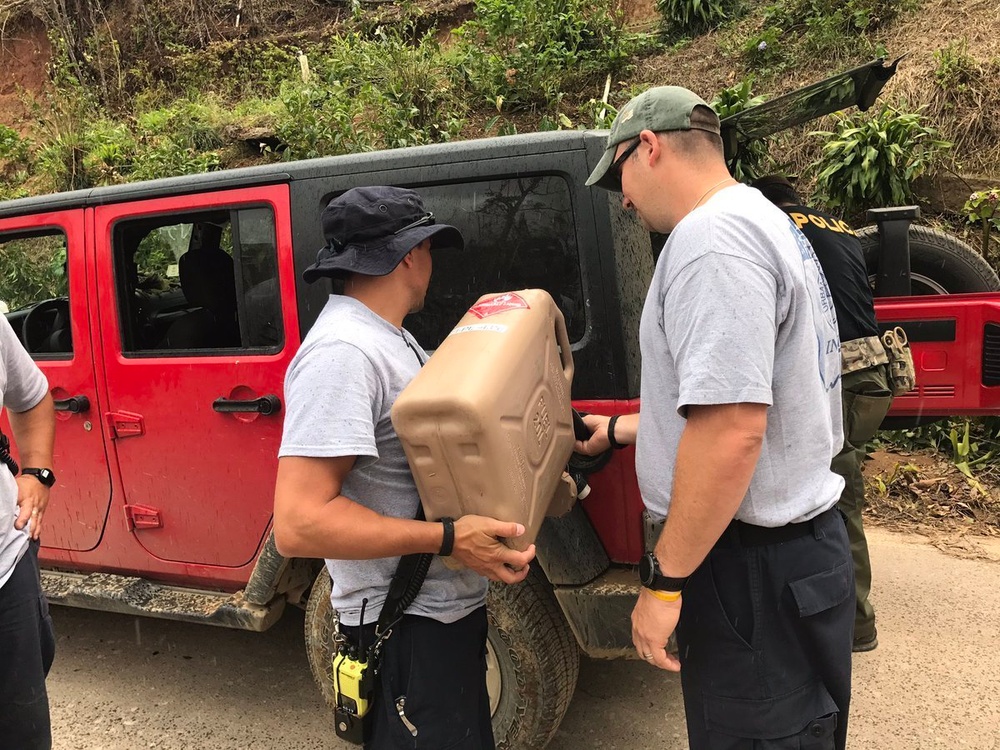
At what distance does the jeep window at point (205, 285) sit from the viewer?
2.51 metres

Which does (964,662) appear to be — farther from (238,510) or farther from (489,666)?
(238,510)

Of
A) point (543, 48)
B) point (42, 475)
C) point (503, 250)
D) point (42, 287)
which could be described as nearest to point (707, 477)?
point (503, 250)

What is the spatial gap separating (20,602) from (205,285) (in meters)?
1.47

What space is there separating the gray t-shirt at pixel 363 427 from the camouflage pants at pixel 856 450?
1797mm

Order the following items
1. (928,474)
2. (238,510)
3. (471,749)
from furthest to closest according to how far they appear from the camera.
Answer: (928,474) < (238,510) < (471,749)

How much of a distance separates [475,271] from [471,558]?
105 cm

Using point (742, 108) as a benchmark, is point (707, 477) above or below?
below

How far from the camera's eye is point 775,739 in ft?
4.77

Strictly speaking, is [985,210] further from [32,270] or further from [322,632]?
[32,270]

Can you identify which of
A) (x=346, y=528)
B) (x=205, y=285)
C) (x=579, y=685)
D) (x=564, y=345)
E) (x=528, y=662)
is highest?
(x=205, y=285)

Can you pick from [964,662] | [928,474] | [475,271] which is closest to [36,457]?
[475,271]

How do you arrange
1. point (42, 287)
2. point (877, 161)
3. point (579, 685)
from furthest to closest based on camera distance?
point (877, 161), point (42, 287), point (579, 685)

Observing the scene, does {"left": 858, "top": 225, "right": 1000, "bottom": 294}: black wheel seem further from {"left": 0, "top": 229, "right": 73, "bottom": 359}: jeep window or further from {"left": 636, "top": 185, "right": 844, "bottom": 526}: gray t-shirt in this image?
{"left": 0, "top": 229, "right": 73, "bottom": 359}: jeep window

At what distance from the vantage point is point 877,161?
554 centimetres
